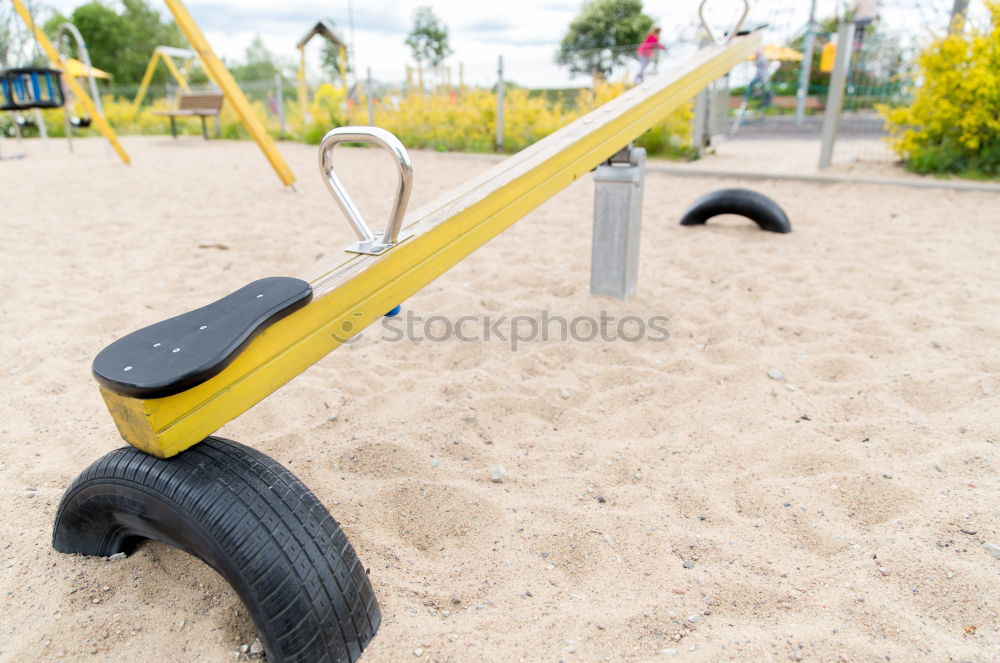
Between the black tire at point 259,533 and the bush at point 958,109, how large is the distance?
6330 mm

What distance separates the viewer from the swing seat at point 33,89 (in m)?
6.46

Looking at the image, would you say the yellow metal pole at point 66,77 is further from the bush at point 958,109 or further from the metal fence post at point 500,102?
the bush at point 958,109

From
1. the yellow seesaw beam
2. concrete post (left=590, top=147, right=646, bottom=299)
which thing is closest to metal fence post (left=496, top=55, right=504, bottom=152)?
concrete post (left=590, top=147, right=646, bottom=299)

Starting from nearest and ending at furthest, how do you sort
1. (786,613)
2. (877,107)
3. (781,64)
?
1. (786,613)
2. (877,107)
3. (781,64)

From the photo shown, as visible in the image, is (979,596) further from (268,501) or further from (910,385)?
(268,501)

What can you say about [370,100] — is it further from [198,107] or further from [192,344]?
[192,344]

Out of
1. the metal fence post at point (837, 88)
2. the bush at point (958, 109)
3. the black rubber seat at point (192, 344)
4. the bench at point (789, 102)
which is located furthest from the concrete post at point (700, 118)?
the bench at point (789, 102)

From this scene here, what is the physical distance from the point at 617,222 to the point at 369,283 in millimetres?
1617

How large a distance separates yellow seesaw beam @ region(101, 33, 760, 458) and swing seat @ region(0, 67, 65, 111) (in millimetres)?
6723

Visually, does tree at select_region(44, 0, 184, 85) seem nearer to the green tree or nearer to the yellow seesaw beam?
the green tree

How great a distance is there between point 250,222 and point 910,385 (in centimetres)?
414

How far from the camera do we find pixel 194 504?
103 cm

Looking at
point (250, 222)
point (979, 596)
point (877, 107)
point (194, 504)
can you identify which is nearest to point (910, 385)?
point (979, 596)

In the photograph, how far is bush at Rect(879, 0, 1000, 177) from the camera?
523 cm
